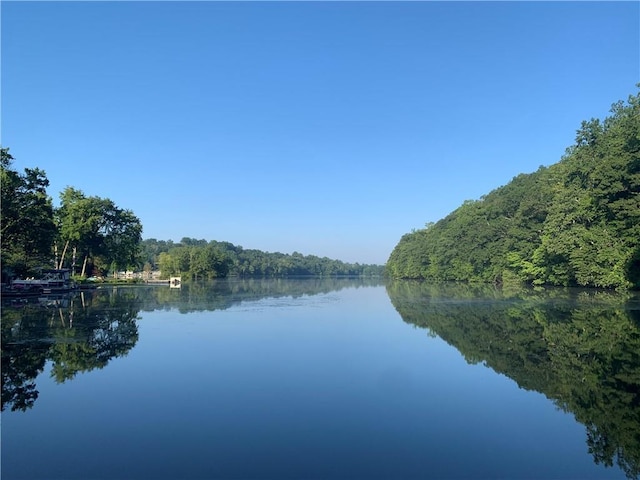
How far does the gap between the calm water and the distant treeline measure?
70.1 metres

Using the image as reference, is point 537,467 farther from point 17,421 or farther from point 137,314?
point 137,314

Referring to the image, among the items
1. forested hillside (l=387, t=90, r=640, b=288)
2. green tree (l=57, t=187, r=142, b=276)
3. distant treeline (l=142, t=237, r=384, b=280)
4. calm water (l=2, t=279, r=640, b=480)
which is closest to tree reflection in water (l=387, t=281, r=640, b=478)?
calm water (l=2, t=279, r=640, b=480)

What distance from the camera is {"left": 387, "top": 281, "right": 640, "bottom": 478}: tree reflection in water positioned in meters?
6.83

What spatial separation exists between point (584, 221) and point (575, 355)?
29206mm

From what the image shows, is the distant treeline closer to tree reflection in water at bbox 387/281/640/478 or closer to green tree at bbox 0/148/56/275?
green tree at bbox 0/148/56/275

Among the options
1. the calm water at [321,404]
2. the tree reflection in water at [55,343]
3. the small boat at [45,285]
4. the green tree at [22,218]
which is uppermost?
the green tree at [22,218]

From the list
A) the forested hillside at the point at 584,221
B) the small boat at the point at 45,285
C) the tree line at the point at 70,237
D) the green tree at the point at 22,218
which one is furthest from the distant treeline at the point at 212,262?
the forested hillside at the point at 584,221

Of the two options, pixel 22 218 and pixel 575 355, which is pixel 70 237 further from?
pixel 575 355

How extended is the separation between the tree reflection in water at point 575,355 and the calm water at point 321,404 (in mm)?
56

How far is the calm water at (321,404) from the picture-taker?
568 cm

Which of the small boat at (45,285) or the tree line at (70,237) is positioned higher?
the tree line at (70,237)

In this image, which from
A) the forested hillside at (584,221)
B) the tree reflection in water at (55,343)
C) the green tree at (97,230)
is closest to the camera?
the tree reflection in water at (55,343)

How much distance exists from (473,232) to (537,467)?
64892 millimetres

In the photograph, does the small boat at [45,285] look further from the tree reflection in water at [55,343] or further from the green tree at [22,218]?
the tree reflection in water at [55,343]
